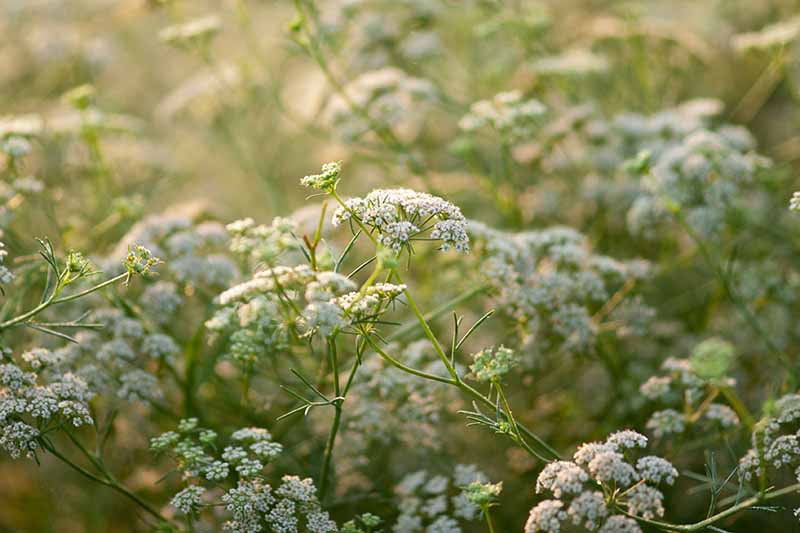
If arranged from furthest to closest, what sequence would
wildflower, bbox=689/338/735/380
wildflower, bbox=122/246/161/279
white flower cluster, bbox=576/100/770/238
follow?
white flower cluster, bbox=576/100/770/238 → wildflower, bbox=122/246/161/279 → wildflower, bbox=689/338/735/380

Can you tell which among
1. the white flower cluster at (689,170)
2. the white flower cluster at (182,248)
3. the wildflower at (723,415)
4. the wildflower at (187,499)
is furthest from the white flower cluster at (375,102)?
the wildflower at (187,499)

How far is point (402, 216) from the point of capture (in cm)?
274

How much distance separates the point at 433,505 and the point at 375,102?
2.44m

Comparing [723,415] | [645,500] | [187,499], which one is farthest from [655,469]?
[187,499]

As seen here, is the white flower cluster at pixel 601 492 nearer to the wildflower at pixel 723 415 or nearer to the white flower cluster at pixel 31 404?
the wildflower at pixel 723 415

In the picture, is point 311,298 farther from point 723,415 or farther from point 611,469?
point 723,415

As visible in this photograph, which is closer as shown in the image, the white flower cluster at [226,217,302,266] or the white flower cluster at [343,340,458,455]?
the white flower cluster at [226,217,302,266]

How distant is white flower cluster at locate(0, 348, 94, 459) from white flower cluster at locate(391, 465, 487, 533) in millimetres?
1358

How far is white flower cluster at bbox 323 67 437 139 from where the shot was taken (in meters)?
4.45

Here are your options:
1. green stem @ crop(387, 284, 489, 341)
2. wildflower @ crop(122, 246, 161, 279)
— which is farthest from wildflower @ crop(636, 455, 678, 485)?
wildflower @ crop(122, 246, 161, 279)

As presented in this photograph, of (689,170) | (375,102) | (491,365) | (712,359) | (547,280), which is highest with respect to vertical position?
(375,102)

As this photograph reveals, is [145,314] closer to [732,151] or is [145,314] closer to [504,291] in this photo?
[504,291]

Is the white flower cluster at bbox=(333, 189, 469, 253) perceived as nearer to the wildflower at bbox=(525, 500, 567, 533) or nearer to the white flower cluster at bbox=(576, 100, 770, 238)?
the wildflower at bbox=(525, 500, 567, 533)

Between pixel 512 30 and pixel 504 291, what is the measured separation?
2.15 metres
